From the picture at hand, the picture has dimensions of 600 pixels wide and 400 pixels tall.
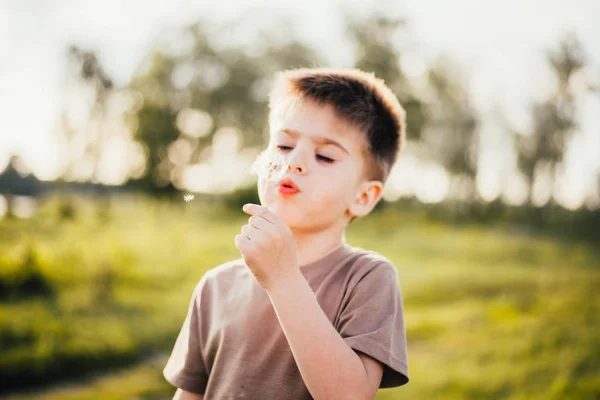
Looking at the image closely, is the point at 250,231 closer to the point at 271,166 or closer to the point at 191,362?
the point at 271,166

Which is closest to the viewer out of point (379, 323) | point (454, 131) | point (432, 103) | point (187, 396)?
point (379, 323)

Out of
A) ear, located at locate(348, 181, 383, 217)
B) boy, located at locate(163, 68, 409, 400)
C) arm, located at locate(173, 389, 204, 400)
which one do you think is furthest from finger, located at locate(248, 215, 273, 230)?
arm, located at locate(173, 389, 204, 400)

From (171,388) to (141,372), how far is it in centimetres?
36

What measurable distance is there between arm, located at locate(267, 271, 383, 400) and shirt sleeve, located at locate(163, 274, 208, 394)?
0.54 metres

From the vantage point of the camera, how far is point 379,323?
5.01ft

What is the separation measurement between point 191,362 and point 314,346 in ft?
2.05

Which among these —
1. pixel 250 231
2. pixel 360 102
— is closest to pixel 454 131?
pixel 360 102

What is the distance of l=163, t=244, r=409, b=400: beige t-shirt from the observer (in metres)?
1.53

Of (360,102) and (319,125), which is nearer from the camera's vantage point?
(319,125)

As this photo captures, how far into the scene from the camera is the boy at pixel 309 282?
141 cm

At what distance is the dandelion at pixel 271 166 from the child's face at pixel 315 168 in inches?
0.6

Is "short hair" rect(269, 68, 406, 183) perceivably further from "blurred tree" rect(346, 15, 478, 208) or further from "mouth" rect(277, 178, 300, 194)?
"blurred tree" rect(346, 15, 478, 208)

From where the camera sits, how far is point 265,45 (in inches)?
550

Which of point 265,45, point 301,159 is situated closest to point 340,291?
point 301,159
